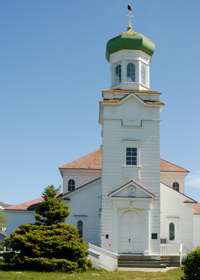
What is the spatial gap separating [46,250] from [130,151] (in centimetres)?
1227

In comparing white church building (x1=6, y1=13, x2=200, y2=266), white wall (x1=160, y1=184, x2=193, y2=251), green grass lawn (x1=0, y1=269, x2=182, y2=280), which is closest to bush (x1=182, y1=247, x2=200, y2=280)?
green grass lawn (x1=0, y1=269, x2=182, y2=280)

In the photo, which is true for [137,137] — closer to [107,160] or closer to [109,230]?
[107,160]

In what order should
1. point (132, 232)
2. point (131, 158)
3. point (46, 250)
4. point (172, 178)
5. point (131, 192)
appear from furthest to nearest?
point (172, 178) < point (131, 158) < point (132, 232) < point (131, 192) < point (46, 250)

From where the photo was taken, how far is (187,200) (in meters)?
39.2

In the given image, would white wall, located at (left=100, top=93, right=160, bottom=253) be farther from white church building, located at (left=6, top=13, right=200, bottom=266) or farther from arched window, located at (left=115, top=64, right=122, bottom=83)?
arched window, located at (left=115, top=64, right=122, bottom=83)

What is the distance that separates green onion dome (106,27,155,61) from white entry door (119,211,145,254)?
11.6 m

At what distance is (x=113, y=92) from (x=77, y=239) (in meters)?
13.2

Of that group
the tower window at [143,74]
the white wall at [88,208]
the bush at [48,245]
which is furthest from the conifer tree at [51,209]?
the tower window at [143,74]

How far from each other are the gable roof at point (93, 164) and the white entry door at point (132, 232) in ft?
28.8

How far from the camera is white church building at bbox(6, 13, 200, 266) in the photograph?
3547cm

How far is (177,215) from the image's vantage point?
39.0 m

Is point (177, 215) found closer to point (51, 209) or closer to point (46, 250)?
point (51, 209)

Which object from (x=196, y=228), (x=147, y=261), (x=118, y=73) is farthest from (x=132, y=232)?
(x=118, y=73)

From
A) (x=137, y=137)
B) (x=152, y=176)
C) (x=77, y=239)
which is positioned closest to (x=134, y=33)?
(x=137, y=137)
